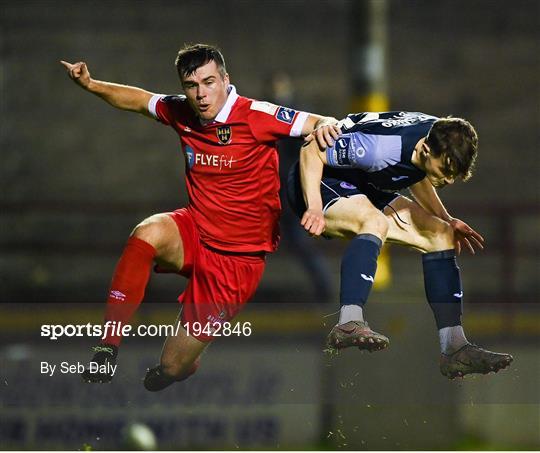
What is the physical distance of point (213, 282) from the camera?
5668 mm

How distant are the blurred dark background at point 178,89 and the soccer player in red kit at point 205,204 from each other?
25.1 feet

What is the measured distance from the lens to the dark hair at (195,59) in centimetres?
519

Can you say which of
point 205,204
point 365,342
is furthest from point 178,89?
point 365,342

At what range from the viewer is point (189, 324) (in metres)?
5.71

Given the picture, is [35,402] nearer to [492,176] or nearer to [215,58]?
[215,58]

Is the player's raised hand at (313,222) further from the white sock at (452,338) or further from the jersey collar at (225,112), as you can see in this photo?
the white sock at (452,338)

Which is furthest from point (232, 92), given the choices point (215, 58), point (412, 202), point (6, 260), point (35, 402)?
point (6, 260)

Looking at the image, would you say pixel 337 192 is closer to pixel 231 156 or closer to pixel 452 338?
pixel 231 156

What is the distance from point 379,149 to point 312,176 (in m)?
0.31

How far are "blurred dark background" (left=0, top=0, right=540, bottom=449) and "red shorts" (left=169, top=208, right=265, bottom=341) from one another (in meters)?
7.55

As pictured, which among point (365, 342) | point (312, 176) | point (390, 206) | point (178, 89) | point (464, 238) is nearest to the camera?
point (365, 342)

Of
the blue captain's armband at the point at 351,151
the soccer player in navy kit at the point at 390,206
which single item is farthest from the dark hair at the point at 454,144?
the blue captain's armband at the point at 351,151

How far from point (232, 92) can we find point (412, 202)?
97 cm

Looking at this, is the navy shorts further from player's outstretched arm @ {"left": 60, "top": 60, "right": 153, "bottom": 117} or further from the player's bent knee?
player's outstretched arm @ {"left": 60, "top": 60, "right": 153, "bottom": 117}
